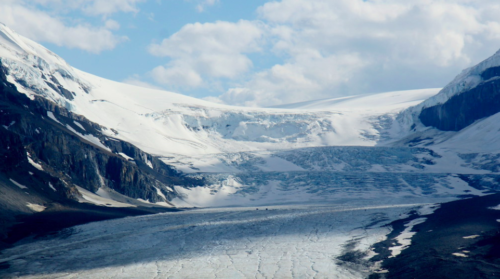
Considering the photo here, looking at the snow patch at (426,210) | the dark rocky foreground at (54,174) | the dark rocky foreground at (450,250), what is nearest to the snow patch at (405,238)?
the dark rocky foreground at (450,250)

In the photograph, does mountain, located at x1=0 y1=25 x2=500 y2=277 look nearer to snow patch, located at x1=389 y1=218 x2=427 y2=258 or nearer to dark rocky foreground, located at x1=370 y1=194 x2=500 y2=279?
snow patch, located at x1=389 y1=218 x2=427 y2=258

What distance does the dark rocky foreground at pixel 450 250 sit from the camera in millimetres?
32844

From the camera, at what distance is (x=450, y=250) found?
38781 mm

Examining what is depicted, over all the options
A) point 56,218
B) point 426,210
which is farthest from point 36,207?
point 426,210

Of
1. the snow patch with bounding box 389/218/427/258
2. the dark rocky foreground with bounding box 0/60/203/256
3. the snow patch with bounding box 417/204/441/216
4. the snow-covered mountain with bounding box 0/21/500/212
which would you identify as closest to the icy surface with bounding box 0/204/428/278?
the snow patch with bounding box 389/218/427/258

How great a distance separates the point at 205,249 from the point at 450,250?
18.9m

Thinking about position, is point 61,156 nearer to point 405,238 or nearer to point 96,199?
point 96,199

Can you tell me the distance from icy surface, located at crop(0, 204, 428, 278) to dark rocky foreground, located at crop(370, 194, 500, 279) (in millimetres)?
2313

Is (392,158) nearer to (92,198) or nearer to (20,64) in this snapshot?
(92,198)

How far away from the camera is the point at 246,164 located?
154 meters

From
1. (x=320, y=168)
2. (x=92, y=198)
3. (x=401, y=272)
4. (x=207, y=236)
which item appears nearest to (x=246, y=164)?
(x=320, y=168)

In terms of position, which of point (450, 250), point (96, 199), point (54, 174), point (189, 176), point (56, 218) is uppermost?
point (54, 174)

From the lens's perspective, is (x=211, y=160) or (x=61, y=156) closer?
(x=61, y=156)

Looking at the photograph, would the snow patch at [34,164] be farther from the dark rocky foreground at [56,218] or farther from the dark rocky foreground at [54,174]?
the dark rocky foreground at [56,218]
